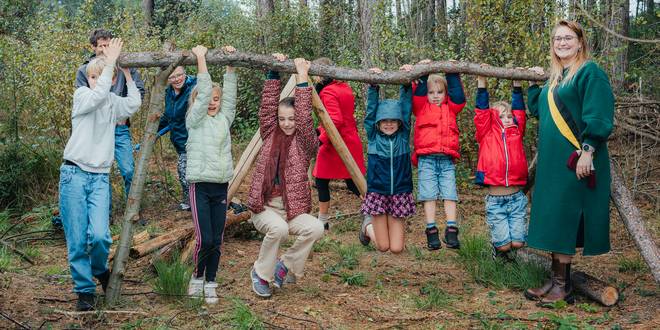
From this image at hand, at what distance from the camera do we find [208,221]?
5.56 m

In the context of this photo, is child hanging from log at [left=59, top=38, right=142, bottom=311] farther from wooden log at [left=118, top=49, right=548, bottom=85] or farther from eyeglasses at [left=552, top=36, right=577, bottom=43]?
eyeglasses at [left=552, top=36, right=577, bottom=43]

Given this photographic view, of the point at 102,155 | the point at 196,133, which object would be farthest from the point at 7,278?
the point at 196,133

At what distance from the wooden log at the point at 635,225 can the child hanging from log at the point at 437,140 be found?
1291mm

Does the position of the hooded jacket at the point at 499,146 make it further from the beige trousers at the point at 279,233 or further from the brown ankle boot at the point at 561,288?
the beige trousers at the point at 279,233

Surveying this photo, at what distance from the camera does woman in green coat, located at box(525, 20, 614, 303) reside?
5367mm

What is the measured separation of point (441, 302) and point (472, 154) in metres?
4.95

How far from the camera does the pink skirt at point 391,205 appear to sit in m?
6.32

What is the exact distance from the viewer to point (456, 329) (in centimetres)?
526

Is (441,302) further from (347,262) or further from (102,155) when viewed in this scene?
(102,155)

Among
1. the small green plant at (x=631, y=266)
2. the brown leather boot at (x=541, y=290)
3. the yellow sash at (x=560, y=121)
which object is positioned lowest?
the small green plant at (x=631, y=266)

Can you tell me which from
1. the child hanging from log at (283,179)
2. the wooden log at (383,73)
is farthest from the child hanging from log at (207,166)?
the child hanging from log at (283,179)

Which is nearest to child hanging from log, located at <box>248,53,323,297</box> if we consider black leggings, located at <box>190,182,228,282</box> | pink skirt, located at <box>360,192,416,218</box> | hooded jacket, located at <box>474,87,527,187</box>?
black leggings, located at <box>190,182,228,282</box>

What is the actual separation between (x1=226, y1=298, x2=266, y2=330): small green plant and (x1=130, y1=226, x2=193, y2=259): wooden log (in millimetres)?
1675

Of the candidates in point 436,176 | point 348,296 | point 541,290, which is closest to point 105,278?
point 348,296
